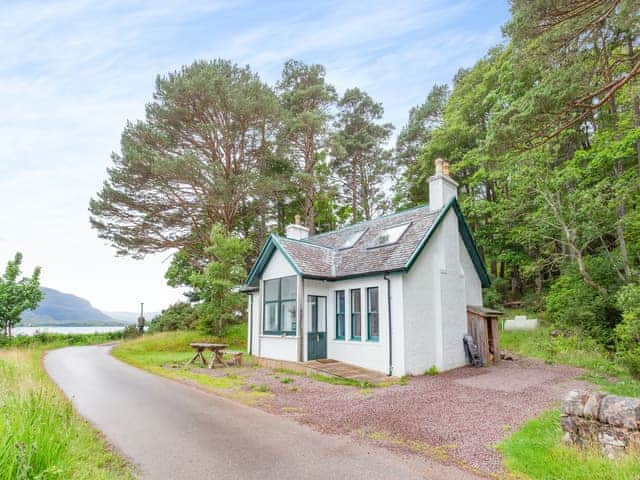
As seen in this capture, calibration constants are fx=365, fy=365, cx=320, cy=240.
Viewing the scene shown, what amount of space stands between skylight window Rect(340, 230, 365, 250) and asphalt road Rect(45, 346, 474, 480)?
8618mm

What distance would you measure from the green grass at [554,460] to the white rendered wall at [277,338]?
887 cm

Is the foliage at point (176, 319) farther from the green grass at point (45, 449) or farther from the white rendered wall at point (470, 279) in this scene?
the green grass at point (45, 449)

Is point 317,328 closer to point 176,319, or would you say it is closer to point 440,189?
point 440,189

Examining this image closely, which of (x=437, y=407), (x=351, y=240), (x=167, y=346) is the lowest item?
(x=167, y=346)

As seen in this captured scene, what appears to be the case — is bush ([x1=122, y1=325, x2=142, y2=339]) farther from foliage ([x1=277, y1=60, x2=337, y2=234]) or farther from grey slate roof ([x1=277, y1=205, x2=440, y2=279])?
grey slate roof ([x1=277, y1=205, x2=440, y2=279])

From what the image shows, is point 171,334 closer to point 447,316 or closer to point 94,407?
point 94,407

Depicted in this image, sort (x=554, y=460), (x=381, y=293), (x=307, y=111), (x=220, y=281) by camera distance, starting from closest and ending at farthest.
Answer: (x=554, y=460) → (x=381, y=293) → (x=220, y=281) → (x=307, y=111)

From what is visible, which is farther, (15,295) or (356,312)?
(15,295)

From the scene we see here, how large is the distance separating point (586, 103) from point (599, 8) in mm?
2398

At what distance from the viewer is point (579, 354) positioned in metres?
13.9

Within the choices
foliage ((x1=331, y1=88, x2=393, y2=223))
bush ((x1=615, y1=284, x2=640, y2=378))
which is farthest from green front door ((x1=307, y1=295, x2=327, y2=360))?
foliage ((x1=331, y1=88, x2=393, y2=223))

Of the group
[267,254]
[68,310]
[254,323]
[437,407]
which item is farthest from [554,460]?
[68,310]

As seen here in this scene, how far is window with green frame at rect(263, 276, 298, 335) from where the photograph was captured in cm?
1457

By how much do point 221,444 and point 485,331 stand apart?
11.5 metres
